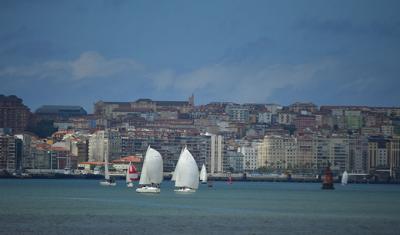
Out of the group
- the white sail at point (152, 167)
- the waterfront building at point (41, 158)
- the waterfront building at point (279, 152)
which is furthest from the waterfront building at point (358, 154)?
the white sail at point (152, 167)

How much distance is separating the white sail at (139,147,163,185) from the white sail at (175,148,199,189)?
115 centimetres

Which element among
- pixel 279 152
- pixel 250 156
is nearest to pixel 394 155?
pixel 279 152

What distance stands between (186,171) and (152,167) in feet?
6.77

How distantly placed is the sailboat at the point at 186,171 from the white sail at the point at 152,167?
1.13m

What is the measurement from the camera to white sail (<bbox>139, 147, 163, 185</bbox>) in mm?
86312

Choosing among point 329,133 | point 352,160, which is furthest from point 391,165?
point 329,133

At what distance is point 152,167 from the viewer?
A: 86562 mm

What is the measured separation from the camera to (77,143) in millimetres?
186500

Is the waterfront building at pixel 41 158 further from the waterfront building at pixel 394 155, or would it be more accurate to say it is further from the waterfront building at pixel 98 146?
the waterfront building at pixel 394 155

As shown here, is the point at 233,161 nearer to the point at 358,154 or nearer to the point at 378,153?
the point at 358,154

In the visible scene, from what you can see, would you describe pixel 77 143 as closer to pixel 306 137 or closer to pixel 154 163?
pixel 306 137

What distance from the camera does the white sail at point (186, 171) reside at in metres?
85.6

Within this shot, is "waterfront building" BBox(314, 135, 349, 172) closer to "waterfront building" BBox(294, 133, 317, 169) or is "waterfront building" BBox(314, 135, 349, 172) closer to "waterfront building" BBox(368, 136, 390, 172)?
"waterfront building" BBox(294, 133, 317, 169)

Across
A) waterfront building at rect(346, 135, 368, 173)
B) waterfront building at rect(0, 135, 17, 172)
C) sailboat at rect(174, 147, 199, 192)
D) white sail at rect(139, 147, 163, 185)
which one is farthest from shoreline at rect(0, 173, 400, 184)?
white sail at rect(139, 147, 163, 185)
